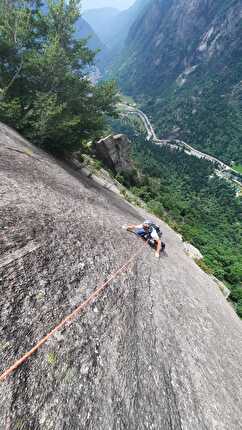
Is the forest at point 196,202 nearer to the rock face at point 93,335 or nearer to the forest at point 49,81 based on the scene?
the forest at point 49,81

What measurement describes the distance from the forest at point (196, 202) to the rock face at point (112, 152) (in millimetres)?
1911

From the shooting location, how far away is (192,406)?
7230mm

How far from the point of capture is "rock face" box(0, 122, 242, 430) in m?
5.16

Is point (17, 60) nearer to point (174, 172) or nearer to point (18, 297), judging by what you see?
point (18, 297)

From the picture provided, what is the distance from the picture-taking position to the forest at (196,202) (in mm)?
46266

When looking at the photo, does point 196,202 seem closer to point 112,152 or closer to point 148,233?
point 112,152

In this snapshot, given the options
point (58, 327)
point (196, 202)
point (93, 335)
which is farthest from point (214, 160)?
point (58, 327)

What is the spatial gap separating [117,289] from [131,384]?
286cm

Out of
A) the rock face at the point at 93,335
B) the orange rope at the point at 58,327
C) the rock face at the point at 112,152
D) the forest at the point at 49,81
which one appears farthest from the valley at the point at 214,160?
the orange rope at the point at 58,327

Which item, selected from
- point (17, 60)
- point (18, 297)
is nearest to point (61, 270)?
point (18, 297)

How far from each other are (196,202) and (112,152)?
234 feet

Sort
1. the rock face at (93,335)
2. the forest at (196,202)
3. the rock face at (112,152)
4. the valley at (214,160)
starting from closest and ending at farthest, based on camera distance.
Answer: the rock face at (93,335) → the rock face at (112,152) → the forest at (196,202) → the valley at (214,160)

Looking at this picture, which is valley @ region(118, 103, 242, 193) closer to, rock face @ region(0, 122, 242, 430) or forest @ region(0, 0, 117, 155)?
forest @ region(0, 0, 117, 155)

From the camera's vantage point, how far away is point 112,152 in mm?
40719
